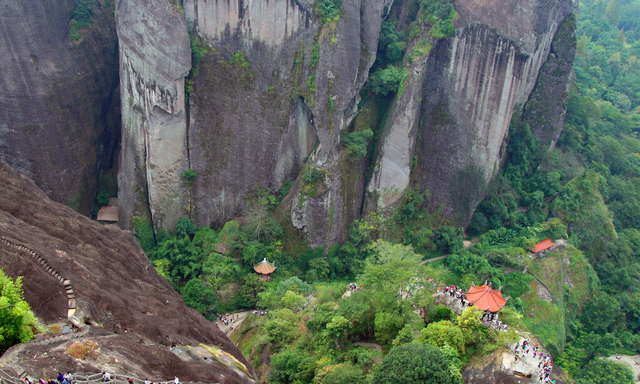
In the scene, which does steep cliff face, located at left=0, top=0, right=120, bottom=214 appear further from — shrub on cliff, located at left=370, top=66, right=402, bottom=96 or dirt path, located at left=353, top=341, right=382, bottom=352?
dirt path, located at left=353, top=341, right=382, bottom=352

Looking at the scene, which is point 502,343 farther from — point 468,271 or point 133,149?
point 133,149

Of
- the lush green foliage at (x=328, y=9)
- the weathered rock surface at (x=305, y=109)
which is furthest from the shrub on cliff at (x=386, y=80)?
the lush green foliage at (x=328, y=9)

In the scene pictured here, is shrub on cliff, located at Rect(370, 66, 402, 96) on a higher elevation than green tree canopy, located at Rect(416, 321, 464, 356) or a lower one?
higher

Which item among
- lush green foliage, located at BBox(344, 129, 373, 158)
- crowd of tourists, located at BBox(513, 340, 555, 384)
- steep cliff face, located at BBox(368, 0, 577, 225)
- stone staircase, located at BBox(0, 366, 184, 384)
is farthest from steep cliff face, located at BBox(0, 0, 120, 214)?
crowd of tourists, located at BBox(513, 340, 555, 384)

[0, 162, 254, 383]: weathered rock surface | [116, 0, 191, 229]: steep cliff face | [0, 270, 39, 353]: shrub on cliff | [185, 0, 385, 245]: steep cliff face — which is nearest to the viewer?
[0, 270, 39, 353]: shrub on cliff

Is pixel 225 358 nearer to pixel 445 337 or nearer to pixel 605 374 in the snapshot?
pixel 445 337

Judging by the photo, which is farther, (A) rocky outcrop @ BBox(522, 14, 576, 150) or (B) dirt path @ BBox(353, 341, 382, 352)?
(A) rocky outcrop @ BBox(522, 14, 576, 150)

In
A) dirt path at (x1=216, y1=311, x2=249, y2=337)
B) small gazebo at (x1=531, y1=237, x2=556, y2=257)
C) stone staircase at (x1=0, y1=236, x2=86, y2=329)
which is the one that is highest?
stone staircase at (x1=0, y1=236, x2=86, y2=329)

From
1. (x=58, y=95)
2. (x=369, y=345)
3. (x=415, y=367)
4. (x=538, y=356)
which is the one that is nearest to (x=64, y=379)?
(x=415, y=367)
